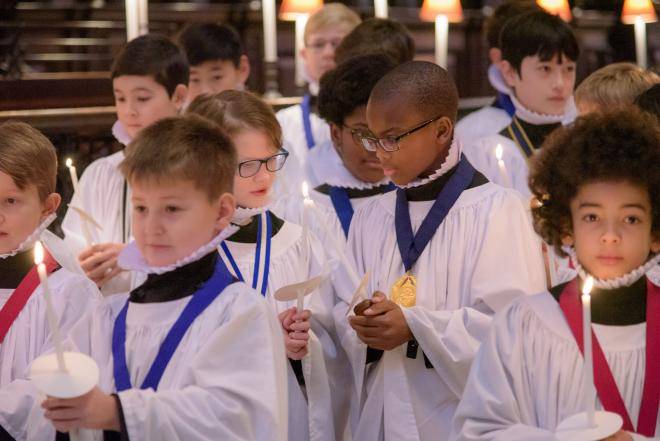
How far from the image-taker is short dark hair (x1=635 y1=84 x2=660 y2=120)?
4285mm

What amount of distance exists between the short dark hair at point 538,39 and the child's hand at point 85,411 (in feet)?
12.3

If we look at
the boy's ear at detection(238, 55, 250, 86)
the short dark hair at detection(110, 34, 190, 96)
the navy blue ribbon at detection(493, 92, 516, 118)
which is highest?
the short dark hair at detection(110, 34, 190, 96)

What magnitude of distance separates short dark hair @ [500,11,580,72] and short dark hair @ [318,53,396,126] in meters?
1.30

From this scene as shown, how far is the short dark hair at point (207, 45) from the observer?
7.06 metres

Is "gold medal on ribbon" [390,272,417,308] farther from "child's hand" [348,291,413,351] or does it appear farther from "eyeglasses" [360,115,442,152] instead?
"eyeglasses" [360,115,442,152]

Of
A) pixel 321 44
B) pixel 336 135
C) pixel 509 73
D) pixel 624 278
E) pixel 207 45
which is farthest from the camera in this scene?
pixel 321 44

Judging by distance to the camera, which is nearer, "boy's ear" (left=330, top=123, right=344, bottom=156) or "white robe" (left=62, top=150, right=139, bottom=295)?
"boy's ear" (left=330, top=123, right=344, bottom=156)

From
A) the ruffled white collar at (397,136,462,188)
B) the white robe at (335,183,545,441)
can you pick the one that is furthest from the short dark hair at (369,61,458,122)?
the white robe at (335,183,545,441)

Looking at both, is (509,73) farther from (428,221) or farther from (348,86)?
(428,221)

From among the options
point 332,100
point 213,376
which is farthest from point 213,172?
point 332,100

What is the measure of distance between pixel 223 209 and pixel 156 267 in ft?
0.90

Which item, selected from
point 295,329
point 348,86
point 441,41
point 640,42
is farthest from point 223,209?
point 640,42

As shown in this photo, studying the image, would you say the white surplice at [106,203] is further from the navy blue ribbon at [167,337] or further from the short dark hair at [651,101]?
the short dark hair at [651,101]

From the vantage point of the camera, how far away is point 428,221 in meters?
4.26
